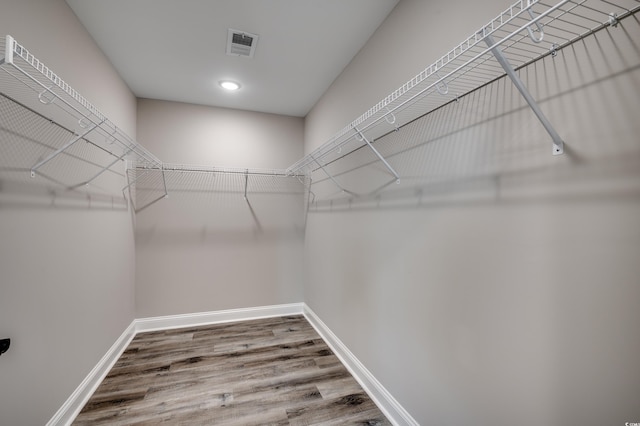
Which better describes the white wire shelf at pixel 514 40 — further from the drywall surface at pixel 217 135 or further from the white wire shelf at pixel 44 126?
the drywall surface at pixel 217 135

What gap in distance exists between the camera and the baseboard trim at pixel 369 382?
5.09 feet

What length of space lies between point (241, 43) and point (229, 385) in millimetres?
2497

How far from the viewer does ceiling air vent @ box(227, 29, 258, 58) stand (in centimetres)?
186

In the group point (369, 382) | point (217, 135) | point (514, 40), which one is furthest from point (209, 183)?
point (514, 40)

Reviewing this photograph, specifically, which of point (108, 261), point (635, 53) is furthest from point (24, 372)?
point (635, 53)

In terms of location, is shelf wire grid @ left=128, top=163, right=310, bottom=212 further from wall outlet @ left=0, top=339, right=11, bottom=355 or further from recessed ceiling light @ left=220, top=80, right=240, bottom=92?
wall outlet @ left=0, top=339, right=11, bottom=355

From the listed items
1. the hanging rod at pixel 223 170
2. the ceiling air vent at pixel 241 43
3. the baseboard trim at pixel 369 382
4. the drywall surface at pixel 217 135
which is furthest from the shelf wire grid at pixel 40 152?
the baseboard trim at pixel 369 382

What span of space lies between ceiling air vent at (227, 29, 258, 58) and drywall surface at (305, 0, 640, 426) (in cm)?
94

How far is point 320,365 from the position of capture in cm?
221

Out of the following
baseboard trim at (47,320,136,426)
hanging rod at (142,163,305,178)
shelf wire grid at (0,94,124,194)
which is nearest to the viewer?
shelf wire grid at (0,94,124,194)

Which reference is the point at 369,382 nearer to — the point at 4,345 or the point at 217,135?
the point at 4,345

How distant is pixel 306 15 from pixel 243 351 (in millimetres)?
2674

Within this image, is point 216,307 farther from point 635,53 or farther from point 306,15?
point 635,53

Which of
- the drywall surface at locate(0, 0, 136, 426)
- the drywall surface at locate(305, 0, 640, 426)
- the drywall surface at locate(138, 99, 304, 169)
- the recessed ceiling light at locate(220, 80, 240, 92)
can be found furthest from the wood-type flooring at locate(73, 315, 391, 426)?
the recessed ceiling light at locate(220, 80, 240, 92)
